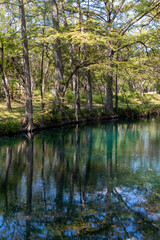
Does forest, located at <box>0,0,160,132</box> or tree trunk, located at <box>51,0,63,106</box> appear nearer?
forest, located at <box>0,0,160,132</box>

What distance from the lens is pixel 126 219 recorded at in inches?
230

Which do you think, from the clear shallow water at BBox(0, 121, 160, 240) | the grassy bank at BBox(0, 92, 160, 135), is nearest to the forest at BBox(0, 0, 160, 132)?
the grassy bank at BBox(0, 92, 160, 135)

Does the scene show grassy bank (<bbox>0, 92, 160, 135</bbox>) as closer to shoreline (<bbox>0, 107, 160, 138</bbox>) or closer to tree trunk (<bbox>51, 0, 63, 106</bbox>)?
shoreline (<bbox>0, 107, 160, 138</bbox>)

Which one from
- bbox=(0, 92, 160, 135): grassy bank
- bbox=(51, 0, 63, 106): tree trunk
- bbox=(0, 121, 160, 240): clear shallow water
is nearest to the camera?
bbox=(0, 121, 160, 240): clear shallow water

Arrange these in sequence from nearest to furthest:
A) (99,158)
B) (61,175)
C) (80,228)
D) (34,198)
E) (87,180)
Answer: (80,228) < (34,198) < (87,180) < (61,175) < (99,158)

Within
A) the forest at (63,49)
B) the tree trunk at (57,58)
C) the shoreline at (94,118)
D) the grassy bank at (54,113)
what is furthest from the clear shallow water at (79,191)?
the tree trunk at (57,58)

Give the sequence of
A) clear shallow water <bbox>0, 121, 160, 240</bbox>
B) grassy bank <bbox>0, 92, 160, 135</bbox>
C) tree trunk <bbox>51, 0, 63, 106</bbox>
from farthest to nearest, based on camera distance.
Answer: tree trunk <bbox>51, 0, 63, 106</bbox>, grassy bank <bbox>0, 92, 160, 135</bbox>, clear shallow water <bbox>0, 121, 160, 240</bbox>

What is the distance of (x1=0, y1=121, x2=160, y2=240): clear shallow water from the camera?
549 centimetres

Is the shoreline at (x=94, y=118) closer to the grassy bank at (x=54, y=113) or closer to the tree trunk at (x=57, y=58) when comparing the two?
the grassy bank at (x=54, y=113)

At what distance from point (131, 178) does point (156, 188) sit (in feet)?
3.59

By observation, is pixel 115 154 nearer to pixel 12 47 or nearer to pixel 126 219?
pixel 126 219

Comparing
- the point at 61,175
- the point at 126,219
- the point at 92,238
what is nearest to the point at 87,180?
the point at 61,175

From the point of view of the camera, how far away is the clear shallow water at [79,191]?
5.49 m

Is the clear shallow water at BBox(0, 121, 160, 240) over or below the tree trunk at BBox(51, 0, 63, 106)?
below
